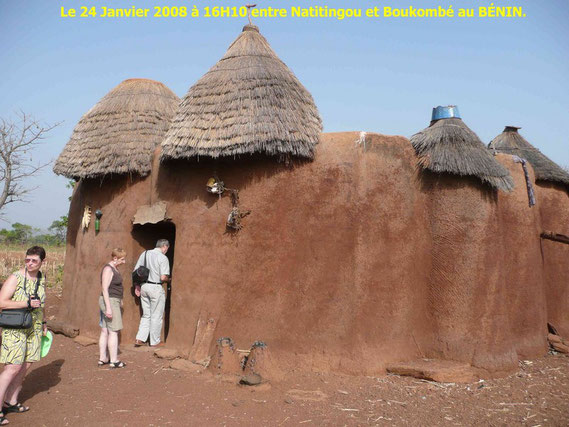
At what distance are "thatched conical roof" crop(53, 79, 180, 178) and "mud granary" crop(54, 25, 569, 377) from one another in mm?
905

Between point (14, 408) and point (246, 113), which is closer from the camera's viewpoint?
point (14, 408)

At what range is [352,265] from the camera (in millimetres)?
6156

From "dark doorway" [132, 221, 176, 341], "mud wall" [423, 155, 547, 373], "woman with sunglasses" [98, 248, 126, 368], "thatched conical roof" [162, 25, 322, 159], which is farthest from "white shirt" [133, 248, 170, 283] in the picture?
"mud wall" [423, 155, 547, 373]

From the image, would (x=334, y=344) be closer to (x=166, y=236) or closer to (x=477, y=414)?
(x=477, y=414)

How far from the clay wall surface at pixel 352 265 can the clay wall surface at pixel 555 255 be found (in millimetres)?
2241

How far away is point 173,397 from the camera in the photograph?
517 cm

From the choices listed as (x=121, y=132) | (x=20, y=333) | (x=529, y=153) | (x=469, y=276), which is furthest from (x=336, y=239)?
(x=529, y=153)

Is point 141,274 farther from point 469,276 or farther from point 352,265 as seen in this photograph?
point 469,276

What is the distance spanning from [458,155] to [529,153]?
384 cm

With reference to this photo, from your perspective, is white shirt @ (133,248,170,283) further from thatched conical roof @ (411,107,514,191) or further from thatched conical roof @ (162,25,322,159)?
thatched conical roof @ (411,107,514,191)

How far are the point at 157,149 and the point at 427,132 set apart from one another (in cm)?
429

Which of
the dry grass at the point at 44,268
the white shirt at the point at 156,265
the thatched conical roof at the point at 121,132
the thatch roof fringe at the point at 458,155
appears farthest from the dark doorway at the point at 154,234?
the dry grass at the point at 44,268

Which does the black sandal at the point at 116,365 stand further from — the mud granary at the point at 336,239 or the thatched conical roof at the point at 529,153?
the thatched conical roof at the point at 529,153

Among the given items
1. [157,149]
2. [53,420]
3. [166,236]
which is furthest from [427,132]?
[53,420]
